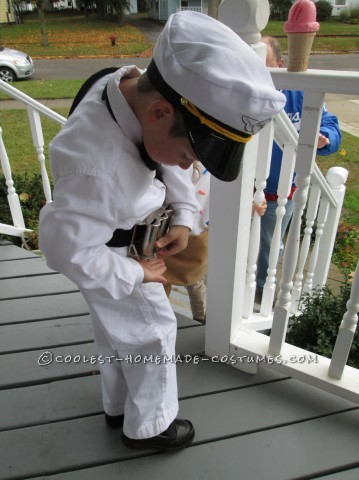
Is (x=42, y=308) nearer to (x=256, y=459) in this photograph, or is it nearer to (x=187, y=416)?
(x=187, y=416)

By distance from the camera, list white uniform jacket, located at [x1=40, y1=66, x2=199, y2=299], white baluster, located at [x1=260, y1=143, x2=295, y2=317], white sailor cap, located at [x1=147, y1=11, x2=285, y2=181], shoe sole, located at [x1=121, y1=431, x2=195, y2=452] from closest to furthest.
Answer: white sailor cap, located at [x1=147, y1=11, x2=285, y2=181] < white uniform jacket, located at [x1=40, y1=66, x2=199, y2=299] < shoe sole, located at [x1=121, y1=431, x2=195, y2=452] < white baluster, located at [x1=260, y1=143, x2=295, y2=317]

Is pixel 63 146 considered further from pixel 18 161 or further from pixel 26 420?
pixel 18 161

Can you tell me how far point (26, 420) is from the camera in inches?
60.4

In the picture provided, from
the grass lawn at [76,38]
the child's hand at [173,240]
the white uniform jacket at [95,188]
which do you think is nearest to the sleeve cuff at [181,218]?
the child's hand at [173,240]

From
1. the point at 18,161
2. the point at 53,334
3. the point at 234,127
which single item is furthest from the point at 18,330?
the point at 18,161

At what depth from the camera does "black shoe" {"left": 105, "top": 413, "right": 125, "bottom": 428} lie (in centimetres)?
148

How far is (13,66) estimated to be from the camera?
9711mm

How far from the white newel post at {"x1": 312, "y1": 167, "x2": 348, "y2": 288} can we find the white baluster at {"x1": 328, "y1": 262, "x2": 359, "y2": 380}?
114 cm

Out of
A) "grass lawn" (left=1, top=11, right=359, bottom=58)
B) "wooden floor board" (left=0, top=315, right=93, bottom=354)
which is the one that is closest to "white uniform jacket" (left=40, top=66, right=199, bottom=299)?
"wooden floor board" (left=0, top=315, right=93, bottom=354)

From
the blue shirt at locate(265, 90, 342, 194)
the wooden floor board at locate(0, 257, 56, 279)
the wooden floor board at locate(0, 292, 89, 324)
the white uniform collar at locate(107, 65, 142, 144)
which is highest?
the white uniform collar at locate(107, 65, 142, 144)

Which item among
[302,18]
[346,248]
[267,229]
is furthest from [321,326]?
[346,248]

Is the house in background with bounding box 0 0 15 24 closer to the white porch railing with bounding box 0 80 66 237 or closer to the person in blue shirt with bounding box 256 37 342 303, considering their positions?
the white porch railing with bounding box 0 80 66 237

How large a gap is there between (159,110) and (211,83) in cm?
14

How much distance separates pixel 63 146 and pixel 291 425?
1.23 metres
